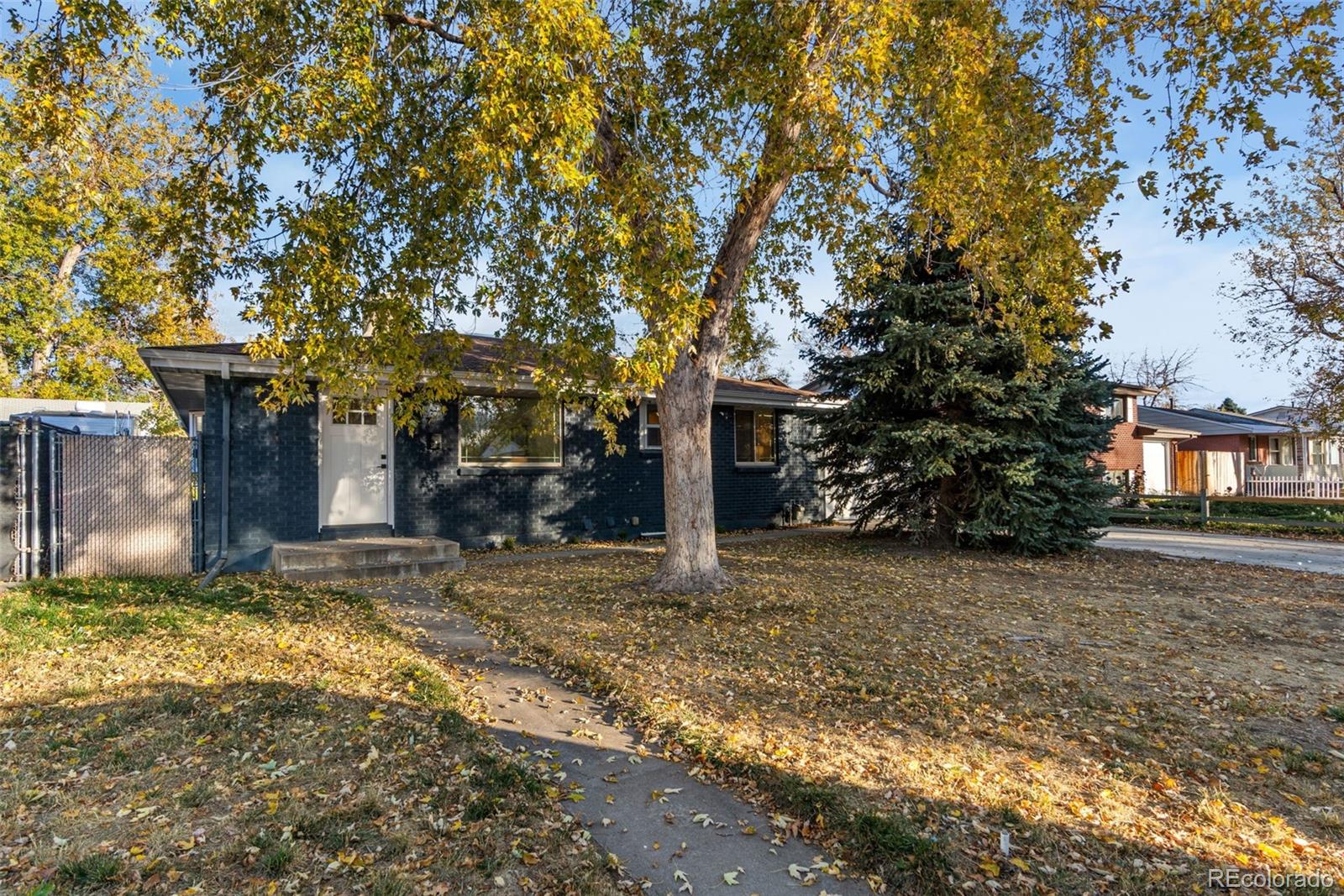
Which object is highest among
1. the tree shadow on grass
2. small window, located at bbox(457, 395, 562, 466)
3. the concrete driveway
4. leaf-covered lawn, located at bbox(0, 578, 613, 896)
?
small window, located at bbox(457, 395, 562, 466)

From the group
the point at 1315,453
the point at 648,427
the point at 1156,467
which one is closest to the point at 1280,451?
the point at 1315,453

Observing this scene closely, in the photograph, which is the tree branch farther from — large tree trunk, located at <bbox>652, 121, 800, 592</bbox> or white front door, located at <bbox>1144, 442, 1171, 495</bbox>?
white front door, located at <bbox>1144, 442, 1171, 495</bbox>

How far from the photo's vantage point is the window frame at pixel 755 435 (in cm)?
1391

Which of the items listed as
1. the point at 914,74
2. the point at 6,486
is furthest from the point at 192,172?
the point at 914,74

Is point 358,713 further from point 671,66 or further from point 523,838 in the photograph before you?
point 671,66

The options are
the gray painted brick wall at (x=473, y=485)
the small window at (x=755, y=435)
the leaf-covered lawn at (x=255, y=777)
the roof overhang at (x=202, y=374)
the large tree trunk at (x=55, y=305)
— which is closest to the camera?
the leaf-covered lawn at (x=255, y=777)

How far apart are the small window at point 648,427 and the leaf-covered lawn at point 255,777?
7.59 meters

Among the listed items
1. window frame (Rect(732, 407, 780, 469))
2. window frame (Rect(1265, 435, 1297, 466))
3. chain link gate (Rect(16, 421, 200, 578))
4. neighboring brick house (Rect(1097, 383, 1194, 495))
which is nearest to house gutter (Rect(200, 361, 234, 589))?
chain link gate (Rect(16, 421, 200, 578))

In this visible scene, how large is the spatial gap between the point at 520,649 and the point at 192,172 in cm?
533

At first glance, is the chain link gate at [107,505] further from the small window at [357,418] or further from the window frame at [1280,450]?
the window frame at [1280,450]

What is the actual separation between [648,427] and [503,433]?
291 centimetres

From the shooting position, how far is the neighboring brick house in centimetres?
2375

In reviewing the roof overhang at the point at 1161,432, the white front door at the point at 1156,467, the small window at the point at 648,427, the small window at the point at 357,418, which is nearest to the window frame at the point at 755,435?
the small window at the point at 648,427

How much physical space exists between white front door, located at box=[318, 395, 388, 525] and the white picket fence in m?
24.0
